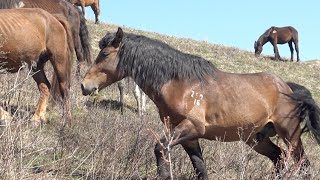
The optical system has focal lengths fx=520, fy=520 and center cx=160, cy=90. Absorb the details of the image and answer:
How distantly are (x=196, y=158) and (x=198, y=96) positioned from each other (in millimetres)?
671

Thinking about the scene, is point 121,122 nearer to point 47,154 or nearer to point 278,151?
point 47,154

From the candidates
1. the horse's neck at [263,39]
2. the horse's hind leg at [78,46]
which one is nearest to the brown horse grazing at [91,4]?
the horse's neck at [263,39]

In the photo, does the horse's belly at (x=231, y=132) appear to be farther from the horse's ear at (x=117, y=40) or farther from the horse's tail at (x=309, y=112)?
the horse's ear at (x=117, y=40)

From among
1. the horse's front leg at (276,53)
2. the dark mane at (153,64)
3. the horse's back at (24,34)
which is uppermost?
the dark mane at (153,64)

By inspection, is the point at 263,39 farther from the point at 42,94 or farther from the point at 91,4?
the point at 42,94

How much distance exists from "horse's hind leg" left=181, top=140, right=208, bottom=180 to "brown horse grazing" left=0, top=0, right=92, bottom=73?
Answer: 4391 mm

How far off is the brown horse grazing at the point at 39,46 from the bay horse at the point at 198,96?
4.83 ft

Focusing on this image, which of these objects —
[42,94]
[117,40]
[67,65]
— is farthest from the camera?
[67,65]

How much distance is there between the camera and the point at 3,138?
4.23m

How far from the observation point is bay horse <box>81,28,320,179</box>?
546 cm

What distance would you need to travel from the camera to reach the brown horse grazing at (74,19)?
31.8 ft

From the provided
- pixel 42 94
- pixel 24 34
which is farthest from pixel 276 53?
pixel 24 34

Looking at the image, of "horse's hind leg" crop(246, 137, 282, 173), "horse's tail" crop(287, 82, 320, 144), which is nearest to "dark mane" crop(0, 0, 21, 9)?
"horse's hind leg" crop(246, 137, 282, 173)

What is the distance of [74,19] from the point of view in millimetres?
9812
